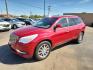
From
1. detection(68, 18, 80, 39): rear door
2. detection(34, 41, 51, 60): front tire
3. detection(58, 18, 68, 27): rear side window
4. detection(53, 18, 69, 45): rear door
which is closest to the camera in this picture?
detection(34, 41, 51, 60): front tire

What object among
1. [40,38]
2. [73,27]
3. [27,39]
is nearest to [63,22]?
[73,27]

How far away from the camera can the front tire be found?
15.8 ft

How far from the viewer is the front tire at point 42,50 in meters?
4.80

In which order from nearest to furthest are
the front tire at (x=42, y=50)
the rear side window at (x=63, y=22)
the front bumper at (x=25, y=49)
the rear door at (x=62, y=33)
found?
1. the front bumper at (x=25, y=49)
2. the front tire at (x=42, y=50)
3. the rear door at (x=62, y=33)
4. the rear side window at (x=63, y=22)

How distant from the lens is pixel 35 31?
5.00 metres

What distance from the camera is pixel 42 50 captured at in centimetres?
498

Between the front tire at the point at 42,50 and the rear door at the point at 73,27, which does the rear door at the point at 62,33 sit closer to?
the rear door at the point at 73,27

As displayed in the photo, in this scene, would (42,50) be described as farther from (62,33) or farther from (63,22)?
(63,22)

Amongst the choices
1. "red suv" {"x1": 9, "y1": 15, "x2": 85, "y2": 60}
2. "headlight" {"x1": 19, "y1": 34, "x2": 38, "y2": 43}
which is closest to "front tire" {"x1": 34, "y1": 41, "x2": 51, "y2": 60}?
"red suv" {"x1": 9, "y1": 15, "x2": 85, "y2": 60}

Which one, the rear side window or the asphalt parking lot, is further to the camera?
the rear side window

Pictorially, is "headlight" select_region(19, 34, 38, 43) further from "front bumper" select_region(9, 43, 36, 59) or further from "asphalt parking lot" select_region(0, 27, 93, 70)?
"asphalt parking lot" select_region(0, 27, 93, 70)

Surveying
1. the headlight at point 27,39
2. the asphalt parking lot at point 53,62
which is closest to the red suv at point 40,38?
the headlight at point 27,39

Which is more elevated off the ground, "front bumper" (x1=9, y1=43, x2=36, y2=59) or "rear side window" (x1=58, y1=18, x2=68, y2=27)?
"rear side window" (x1=58, y1=18, x2=68, y2=27)

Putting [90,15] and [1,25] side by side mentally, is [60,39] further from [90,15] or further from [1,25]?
[90,15]
